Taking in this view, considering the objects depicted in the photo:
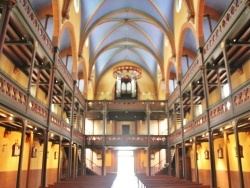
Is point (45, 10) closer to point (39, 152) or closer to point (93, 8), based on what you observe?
point (93, 8)

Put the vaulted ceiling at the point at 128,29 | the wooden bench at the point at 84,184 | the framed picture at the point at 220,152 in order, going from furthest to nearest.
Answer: the vaulted ceiling at the point at 128,29
the framed picture at the point at 220,152
the wooden bench at the point at 84,184

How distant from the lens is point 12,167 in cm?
1544

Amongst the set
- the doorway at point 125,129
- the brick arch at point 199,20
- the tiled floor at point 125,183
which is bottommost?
the tiled floor at point 125,183

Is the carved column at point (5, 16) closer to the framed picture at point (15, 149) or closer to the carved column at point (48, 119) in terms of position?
the carved column at point (48, 119)

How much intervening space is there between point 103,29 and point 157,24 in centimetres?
593

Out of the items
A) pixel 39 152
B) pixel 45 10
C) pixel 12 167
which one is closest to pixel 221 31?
pixel 45 10

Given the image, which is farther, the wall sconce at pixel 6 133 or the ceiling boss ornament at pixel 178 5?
the ceiling boss ornament at pixel 178 5

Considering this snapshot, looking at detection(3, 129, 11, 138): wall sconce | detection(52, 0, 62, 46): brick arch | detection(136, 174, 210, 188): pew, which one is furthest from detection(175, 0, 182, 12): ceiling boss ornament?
detection(3, 129, 11, 138): wall sconce

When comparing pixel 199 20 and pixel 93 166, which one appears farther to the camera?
pixel 93 166

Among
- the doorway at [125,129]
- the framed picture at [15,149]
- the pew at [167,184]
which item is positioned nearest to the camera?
the pew at [167,184]

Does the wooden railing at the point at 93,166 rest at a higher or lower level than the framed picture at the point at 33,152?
lower

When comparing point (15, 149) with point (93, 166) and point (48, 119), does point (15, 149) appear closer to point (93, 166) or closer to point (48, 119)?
point (48, 119)

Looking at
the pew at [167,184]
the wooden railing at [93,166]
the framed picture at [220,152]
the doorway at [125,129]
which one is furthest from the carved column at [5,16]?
the doorway at [125,129]

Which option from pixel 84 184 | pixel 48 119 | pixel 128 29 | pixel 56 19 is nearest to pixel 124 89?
pixel 128 29
